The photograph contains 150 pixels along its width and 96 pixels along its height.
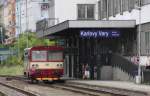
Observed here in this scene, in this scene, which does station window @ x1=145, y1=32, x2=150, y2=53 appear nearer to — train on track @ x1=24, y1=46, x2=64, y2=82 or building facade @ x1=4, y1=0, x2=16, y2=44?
train on track @ x1=24, y1=46, x2=64, y2=82

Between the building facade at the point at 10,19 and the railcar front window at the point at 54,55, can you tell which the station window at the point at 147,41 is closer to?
the railcar front window at the point at 54,55

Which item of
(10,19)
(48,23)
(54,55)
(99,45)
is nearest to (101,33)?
(54,55)

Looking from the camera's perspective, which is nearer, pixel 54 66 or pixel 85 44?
pixel 54 66

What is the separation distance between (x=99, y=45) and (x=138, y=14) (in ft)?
36.7

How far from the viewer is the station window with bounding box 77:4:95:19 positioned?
6919 centimetres

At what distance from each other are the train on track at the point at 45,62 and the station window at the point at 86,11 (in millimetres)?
24476

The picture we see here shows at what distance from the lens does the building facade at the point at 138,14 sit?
45.8m

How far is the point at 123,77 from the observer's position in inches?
1891

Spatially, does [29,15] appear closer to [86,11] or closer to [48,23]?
[48,23]

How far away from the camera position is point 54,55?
148ft

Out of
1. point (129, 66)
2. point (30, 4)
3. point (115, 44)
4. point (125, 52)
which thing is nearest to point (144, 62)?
point (129, 66)

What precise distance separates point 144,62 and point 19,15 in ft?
315

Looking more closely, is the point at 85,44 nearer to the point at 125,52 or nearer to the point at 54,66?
the point at 125,52

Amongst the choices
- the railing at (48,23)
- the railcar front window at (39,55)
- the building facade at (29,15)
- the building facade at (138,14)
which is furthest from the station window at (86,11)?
Result: the building facade at (29,15)
